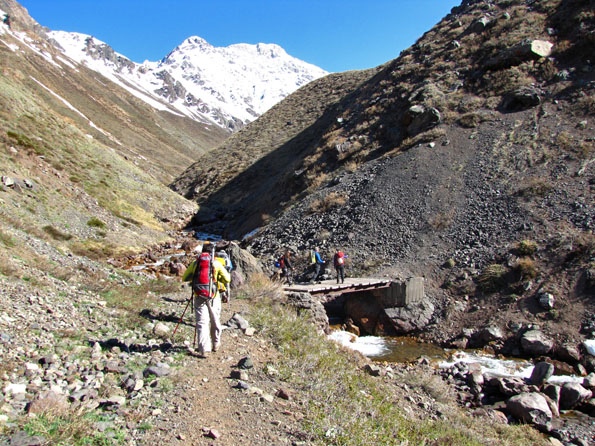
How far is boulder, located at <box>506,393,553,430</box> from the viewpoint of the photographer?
29.5ft

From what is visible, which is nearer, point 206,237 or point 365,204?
point 365,204

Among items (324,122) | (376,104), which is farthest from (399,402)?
(324,122)

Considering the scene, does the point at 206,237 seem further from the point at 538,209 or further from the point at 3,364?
the point at 3,364

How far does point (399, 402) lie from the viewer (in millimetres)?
8500

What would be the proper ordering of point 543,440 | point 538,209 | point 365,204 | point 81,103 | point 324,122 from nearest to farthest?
1. point 543,440
2. point 538,209
3. point 365,204
4. point 324,122
5. point 81,103

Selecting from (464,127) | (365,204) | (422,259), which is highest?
(464,127)

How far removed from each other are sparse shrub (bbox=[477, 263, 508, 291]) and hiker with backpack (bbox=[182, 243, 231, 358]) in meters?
11.8

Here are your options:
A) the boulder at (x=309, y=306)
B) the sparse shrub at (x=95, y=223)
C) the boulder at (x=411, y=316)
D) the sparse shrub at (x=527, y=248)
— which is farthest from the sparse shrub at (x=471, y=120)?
the sparse shrub at (x=95, y=223)

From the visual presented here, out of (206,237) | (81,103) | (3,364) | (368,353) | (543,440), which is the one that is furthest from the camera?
(81,103)

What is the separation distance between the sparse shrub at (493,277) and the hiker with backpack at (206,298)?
38.8 feet

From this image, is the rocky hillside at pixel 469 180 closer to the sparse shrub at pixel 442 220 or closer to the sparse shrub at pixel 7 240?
the sparse shrub at pixel 442 220

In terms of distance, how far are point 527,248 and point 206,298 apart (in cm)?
1366

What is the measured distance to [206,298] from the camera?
23.9 ft

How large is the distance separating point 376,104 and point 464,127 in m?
9.23
